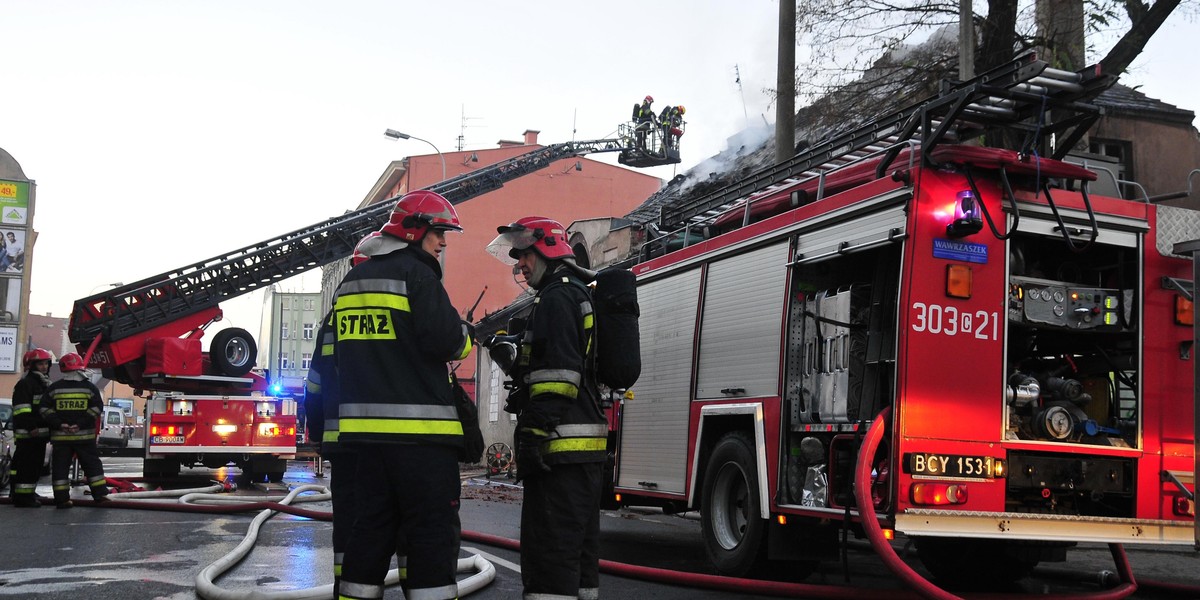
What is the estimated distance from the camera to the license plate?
18.8 ft

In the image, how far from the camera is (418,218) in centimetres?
469

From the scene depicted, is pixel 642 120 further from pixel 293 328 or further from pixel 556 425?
pixel 293 328

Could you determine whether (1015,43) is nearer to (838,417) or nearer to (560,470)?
(838,417)

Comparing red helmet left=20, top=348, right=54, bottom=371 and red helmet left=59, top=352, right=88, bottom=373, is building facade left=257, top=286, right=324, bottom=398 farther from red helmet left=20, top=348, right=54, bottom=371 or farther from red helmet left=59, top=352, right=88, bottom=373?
red helmet left=59, top=352, right=88, bottom=373

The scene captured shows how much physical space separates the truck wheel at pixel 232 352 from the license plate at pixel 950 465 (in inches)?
510

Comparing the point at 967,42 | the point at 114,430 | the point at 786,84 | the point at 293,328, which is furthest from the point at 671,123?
the point at 293,328

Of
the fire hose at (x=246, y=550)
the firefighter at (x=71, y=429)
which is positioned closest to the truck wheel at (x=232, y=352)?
the fire hose at (x=246, y=550)

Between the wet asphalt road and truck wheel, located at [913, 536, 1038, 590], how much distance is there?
129 mm

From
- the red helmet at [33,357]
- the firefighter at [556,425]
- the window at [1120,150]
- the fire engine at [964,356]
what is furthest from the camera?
the window at [1120,150]

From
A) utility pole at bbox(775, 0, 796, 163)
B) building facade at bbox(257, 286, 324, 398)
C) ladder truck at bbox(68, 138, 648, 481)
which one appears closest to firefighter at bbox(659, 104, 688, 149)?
ladder truck at bbox(68, 138, 648, 481)

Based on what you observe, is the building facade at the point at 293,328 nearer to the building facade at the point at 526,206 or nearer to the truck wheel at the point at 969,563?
the building facade at the point at 526,206

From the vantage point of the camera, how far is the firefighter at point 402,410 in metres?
4.32

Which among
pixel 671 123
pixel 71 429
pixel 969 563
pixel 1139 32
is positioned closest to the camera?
pixel 969 563

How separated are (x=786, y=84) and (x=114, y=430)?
34644 mm
